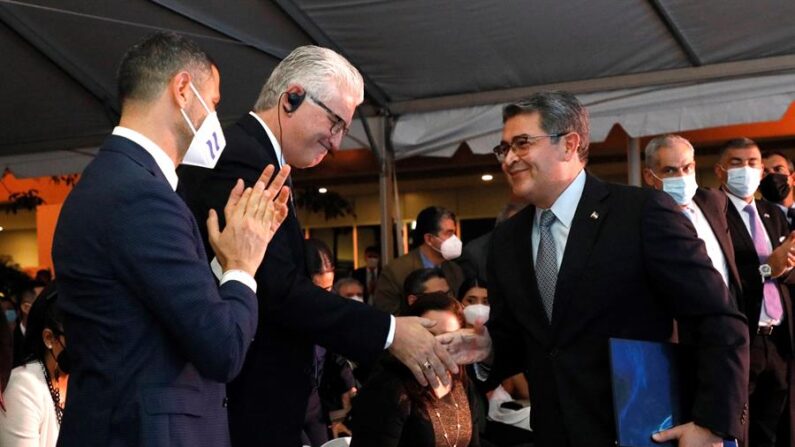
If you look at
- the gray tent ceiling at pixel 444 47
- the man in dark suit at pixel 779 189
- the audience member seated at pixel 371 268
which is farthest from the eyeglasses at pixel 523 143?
the audience member seated at pixel 371 268

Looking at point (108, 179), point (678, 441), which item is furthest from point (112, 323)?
point (678, 441)

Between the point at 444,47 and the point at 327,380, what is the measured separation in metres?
2.40

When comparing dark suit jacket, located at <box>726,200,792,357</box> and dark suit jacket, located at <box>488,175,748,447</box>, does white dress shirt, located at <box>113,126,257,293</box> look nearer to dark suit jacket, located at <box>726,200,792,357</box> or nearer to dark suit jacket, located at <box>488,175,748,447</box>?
dark suit jacket, located at <box>488,175,748,447</box>

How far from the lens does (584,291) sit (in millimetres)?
3035

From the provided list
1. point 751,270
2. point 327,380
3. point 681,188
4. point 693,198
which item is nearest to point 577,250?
point 681,188

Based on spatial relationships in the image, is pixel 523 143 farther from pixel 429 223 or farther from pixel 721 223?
pixel 429 223

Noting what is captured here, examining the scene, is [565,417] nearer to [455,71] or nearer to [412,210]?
[455,71]

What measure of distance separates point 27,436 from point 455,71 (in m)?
4.45

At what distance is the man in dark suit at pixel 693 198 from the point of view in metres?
5.04

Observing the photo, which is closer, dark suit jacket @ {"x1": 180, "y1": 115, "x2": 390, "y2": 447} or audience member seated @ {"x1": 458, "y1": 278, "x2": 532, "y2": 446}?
dark suit jacket @ {"x1": 180, "y1": 115, "x2": 390, "y2": 447}

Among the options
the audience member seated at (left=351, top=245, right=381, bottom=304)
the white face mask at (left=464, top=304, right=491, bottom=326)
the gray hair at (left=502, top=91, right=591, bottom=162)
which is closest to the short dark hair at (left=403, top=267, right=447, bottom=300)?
the white face mask at (left=464, top=304, right=491, bottom=326)

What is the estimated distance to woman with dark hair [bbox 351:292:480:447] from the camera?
168 inches

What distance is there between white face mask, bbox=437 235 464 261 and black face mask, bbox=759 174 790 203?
209cm

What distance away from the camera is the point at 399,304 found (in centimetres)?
695
